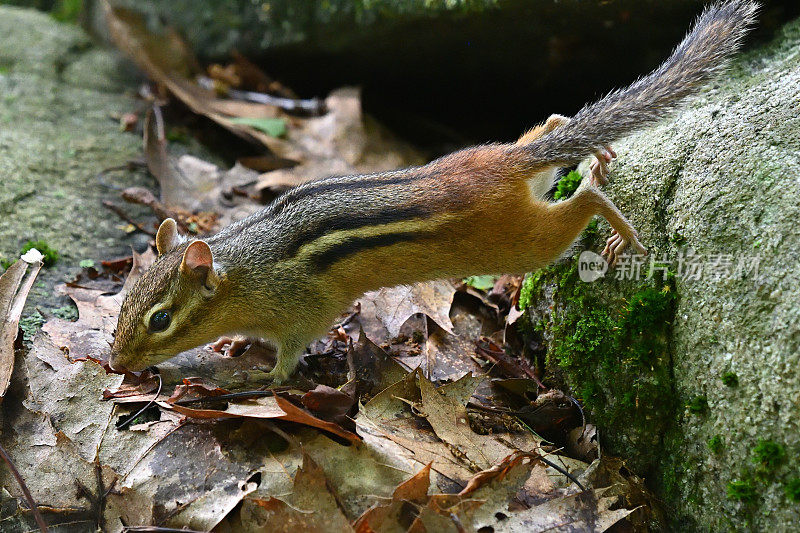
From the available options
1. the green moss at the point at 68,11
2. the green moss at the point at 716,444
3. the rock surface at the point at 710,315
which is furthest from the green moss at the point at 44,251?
the green moss at the point at 68,11

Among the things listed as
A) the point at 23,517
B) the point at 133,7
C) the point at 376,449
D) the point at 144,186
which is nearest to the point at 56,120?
the point at 144,186

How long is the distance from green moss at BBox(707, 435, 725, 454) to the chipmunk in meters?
1.21

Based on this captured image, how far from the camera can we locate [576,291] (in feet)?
14.1

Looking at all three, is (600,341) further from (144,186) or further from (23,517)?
(144,186)

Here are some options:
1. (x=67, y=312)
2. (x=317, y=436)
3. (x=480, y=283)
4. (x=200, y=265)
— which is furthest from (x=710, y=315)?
(x=67, y=312)

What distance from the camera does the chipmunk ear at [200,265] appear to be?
423cm

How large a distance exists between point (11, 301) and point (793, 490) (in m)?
4.36

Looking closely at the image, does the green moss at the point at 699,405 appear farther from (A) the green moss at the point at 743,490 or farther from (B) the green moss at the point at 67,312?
(B) the green moss at the point at 67,312

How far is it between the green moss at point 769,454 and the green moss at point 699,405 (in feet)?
1.23

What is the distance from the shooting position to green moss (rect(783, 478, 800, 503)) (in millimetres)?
2811

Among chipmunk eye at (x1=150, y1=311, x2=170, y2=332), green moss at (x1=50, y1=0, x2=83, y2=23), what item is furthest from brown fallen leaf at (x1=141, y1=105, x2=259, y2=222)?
green moss at (x1=50, y1=0, x2=83, y2=23)

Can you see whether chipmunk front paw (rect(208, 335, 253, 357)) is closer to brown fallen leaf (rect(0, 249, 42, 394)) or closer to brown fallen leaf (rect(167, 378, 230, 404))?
brown fallen leaf (rect(167, 378, 230, 404))

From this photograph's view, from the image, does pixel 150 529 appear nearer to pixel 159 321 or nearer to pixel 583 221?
pixel 159 321

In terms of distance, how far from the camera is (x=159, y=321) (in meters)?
4.31
